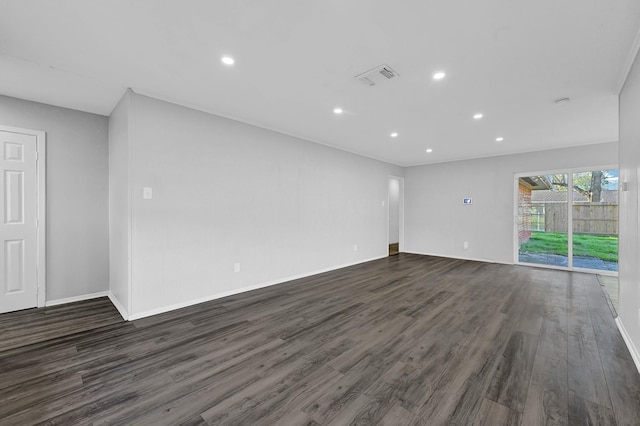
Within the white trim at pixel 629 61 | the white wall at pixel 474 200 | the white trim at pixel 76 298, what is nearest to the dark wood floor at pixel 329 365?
the white trim at pixel 76 298

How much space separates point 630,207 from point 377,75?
2669 mm

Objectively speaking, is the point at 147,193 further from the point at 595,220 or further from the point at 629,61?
the point at 595,220

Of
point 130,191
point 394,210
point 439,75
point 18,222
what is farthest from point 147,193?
point 394,210

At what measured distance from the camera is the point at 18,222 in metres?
3.26

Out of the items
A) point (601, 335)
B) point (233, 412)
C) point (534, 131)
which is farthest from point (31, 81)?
point (534, 131)

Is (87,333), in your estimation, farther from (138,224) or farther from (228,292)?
(228,292)

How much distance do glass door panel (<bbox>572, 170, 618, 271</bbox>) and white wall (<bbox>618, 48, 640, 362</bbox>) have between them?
3.15 m

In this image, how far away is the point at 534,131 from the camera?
4.44 meters

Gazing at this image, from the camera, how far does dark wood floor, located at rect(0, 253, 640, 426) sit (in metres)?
1.66

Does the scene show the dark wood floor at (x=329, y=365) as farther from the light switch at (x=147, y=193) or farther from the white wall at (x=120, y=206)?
the light switch at (x=147, y=193)

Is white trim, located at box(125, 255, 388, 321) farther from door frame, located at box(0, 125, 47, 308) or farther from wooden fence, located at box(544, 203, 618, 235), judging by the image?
wooden fence, located at box(544, 203, 618, 235)

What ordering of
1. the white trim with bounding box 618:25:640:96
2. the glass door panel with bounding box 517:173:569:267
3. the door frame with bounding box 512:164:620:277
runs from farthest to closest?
the glass door panel with bounding box 517:173:569:267, the door frame with bounding box 512:164:620:277, the white trim with bounding box 618:25:640:96

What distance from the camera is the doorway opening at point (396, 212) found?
25.5 feet

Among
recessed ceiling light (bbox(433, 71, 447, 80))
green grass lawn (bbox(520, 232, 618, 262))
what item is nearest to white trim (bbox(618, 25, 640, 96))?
recessed ceiling light (bbox(433, 71, 447, 80))
